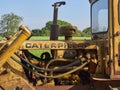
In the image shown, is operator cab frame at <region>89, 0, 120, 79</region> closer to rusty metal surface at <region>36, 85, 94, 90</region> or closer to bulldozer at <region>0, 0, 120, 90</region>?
bulldozer at <region>0, 0, 120, 90</region>

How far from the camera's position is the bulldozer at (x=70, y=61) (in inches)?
236

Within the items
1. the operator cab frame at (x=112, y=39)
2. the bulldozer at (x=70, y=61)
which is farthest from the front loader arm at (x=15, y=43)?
the operator cab frame at (x=112, y=39)

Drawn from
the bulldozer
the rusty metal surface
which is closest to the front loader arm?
the bulldozer

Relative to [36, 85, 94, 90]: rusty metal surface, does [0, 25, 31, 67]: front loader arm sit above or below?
above

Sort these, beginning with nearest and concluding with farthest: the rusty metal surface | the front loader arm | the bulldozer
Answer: the front loader arm → the bulldozer → the rusty metal surface

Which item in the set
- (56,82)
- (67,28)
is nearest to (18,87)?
(56,82)

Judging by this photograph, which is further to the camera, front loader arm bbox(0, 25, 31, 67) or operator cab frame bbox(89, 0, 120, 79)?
operator cab frame bbox(89, 0, 120, 79)

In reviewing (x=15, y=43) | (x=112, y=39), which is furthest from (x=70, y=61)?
(x=15, y=43)

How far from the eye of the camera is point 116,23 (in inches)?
237

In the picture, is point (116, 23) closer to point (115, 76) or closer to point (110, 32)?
point (110, 32)

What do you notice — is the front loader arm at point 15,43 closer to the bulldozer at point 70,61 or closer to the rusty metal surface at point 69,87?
the bulldozer at point 70,61

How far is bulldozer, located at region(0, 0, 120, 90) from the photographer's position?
236 inches

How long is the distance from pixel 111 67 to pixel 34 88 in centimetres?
145

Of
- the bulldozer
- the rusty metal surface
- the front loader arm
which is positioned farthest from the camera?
the rusty metal surface
